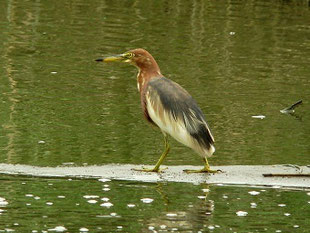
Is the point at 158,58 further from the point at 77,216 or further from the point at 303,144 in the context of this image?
the point at 77,216

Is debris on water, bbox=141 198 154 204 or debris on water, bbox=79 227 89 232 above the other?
debris on water, bbox=79 227 89 232

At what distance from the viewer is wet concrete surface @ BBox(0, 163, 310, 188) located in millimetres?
9844

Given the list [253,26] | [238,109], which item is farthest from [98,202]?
[253,26]

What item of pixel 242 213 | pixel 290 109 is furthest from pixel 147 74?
pixel 290 109

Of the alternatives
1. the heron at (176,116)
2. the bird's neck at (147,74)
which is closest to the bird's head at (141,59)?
the bird's neck at (147,74)

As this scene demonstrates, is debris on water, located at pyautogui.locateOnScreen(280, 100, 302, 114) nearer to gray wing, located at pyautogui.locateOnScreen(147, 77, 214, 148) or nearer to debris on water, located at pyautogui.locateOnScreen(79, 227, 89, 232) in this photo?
gray wing, located at pyautogui.locateOnScreen(147, 77, 214, 148)

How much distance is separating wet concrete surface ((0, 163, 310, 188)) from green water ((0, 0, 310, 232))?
0.23m

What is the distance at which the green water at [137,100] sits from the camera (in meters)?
8.78

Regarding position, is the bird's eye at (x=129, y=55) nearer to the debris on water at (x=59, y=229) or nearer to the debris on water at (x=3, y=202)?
the debris on water at (x=3, y=202)

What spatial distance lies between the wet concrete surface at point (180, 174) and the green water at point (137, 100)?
226mm

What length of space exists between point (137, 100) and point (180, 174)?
12.6ft

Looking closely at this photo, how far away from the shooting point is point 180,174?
10.1m

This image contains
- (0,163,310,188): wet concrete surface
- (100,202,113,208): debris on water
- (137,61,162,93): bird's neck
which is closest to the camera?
(100,202,113,208): debris on water

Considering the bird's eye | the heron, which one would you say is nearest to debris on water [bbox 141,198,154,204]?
Result: the heron
